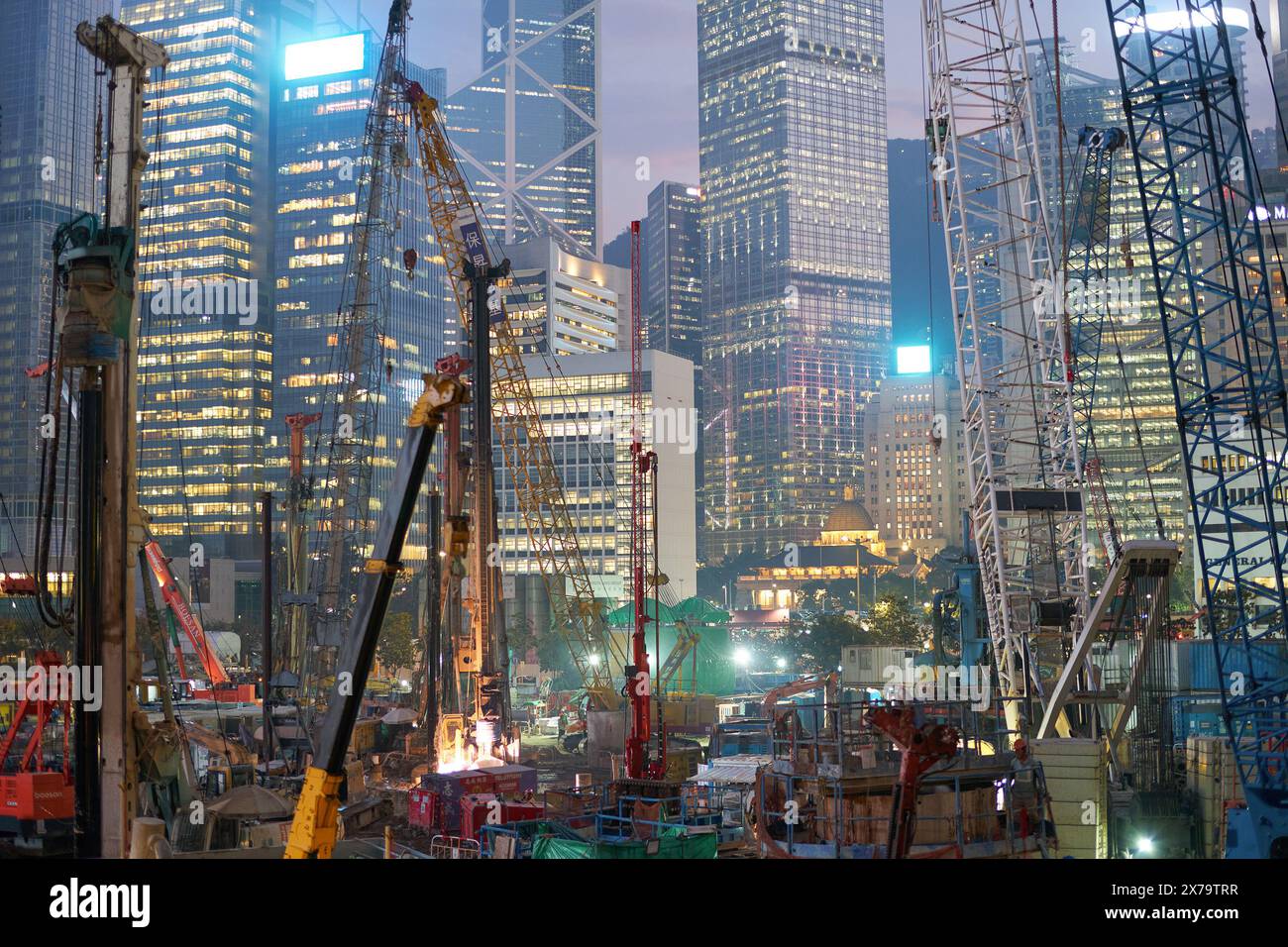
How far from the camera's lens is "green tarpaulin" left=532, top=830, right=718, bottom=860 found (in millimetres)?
24953

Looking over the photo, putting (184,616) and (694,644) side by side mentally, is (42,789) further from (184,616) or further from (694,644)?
(694,644)

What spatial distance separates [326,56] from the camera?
176 metres

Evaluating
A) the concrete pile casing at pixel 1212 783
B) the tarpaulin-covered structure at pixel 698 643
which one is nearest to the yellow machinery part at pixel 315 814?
the concrete pile casing at pixel 1212 783

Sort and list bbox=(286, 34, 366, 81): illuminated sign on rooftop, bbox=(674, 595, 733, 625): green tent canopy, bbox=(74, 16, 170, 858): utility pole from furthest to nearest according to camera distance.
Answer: bbox=(286, 34, 366, 81): illuminated sign on rooftop → bbox=(674, 595, 733, 625): green tent canopy → bbox=(74, 16, 170, 858): utility pole

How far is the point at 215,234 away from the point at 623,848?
167 meters

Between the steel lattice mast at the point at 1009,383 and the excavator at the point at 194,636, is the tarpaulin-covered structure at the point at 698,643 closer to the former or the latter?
the excavator at the point at 194,636

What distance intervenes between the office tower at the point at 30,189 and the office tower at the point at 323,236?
38266mm

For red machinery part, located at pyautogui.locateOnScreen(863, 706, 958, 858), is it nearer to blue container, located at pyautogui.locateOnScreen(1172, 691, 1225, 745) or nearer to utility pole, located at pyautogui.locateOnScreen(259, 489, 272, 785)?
utility pole, located at pyautogui.locateOnScreen(259, 489, 272, 785)

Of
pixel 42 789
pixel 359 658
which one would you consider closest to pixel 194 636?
pixel 42 789
